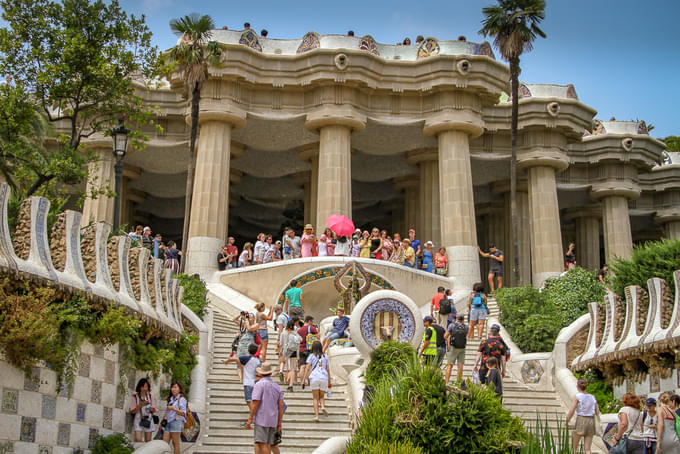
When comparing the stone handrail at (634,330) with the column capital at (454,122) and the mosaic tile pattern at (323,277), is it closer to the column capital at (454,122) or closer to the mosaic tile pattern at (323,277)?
the mosaic tile pattern at (323,277)

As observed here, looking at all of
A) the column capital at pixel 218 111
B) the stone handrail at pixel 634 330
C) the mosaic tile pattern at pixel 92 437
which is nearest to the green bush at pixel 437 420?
the mosaic tile pattern at pixel 92 437

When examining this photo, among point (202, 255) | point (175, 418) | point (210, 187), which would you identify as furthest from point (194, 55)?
point (175, 418)

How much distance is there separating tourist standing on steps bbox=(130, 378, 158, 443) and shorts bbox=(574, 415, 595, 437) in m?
6.90

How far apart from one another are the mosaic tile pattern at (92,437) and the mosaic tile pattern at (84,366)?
2.65 ft

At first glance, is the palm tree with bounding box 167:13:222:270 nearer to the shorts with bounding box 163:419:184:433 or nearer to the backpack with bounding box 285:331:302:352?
the backpack with bounding box 285:331:302:352

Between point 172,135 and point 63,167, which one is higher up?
point 172,135

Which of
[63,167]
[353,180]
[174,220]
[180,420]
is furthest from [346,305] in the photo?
[174,220]

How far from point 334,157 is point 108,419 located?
20.9m

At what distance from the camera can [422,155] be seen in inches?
1478

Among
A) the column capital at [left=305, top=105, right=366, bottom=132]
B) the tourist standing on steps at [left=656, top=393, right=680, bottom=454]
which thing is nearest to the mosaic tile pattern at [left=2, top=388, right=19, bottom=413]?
the tourist standing on steps at [left=656, top=393, right=680, bottom=454]

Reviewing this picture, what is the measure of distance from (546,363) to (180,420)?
379 inches

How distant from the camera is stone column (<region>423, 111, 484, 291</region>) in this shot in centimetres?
3256

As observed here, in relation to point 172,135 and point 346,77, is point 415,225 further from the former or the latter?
point 172,135

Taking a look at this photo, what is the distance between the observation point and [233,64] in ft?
108
